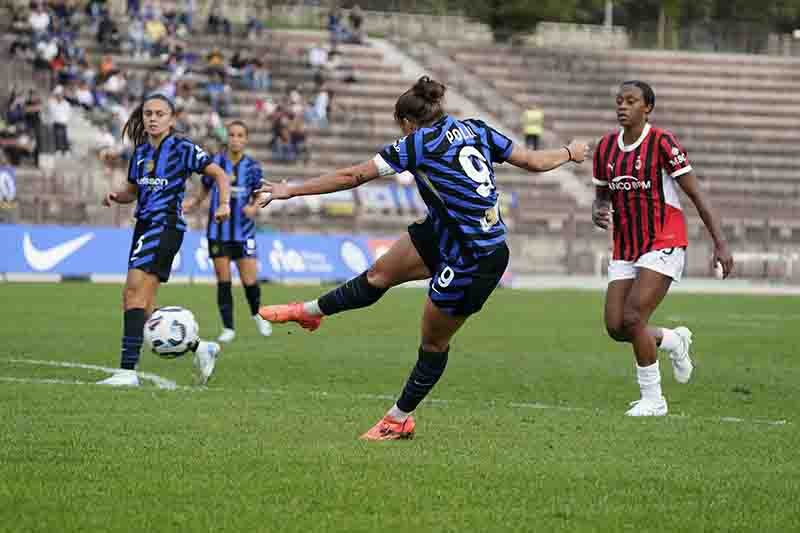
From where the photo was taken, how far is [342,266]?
3084cm

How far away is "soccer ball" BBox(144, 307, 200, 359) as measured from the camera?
11.1 meters

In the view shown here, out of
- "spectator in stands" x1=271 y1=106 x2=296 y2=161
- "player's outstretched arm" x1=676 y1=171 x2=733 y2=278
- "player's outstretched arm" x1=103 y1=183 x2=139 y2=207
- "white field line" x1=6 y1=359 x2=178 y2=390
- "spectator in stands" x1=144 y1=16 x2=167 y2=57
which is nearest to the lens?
"player's outstretched arm" x1=676 y1=171 x2=733 y2=278

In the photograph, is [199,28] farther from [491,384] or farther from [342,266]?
[491,384]

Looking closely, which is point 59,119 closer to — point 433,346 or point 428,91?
point 433,346

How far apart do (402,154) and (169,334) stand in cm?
345

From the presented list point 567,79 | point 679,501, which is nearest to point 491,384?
point 679,501

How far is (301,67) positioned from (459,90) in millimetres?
5327

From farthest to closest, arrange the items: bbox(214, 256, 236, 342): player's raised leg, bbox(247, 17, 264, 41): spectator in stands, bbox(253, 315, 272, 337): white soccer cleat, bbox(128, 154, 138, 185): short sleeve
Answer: bbox(247, 17, 264, 41): spectator in stands
bbox(253, 315, 272, 337): white soccer cleat
bbox(214, 256, 236, 342): player's raised leg
bbox(128, 154, 138, 185): short sleeve

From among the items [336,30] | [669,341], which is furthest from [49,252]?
[669,341]

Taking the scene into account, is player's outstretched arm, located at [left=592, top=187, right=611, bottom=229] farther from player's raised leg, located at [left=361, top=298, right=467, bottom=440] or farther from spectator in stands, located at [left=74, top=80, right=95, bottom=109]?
spectator in stands, located at [left=74, top=80, right=95, bottom=109]

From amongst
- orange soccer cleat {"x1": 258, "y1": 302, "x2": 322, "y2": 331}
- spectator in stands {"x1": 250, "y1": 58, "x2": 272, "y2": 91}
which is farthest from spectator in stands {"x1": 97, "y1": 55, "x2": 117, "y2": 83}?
orange soccer cleat {"x1": 258, "y1": 302, "x2": 322, "y2": 331}

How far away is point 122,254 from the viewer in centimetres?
2903

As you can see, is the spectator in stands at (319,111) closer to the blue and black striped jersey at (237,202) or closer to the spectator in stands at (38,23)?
the spectator in stands at (38,23)

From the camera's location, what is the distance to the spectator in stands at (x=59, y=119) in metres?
34.4
